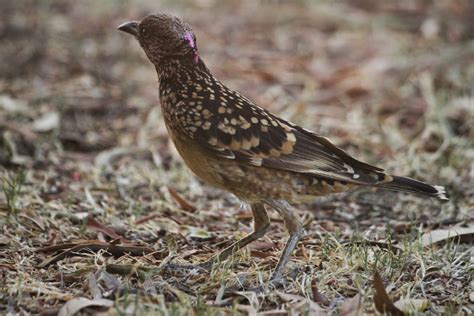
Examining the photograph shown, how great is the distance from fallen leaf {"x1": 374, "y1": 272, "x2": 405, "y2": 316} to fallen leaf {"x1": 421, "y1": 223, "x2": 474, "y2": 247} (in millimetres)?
1078

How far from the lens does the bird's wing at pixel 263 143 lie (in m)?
4.69

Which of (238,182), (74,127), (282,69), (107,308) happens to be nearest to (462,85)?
(282,69)

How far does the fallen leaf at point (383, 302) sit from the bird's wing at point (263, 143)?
0.83 meters

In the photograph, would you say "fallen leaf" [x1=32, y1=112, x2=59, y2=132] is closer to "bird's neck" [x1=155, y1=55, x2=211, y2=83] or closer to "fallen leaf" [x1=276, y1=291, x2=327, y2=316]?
"bird's neck" [x1=155, y1=55, x2=211, y2=83]

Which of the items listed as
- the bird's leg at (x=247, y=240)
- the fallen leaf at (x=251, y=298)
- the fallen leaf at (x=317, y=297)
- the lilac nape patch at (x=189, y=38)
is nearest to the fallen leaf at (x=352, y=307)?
the fallen leaf at (x=317, y=297)

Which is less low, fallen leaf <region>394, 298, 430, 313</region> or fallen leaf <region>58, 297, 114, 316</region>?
fallen leaf <region>394, 298, 430, 313</region>

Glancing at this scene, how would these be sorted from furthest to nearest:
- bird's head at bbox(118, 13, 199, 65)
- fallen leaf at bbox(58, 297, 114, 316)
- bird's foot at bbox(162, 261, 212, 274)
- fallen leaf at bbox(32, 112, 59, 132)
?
fallen leaf at bbox(32, 112, 59, 132) → bird's head at bbox(118, 13, 199, 65) → bird's foot at bbox(162, 261, 212, 274) → fallen leaf at bbox(58, 297, 114, 316)

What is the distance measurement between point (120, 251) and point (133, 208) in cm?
94

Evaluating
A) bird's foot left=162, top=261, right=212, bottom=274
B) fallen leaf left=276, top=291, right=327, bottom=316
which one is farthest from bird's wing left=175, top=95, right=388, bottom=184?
fallen leaf left=276, top=291, right=327, bottom=316

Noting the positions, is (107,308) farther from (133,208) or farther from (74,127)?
(74,127)

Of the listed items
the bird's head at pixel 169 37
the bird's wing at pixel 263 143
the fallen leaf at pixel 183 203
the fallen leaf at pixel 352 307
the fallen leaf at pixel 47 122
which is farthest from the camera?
the fallen leaf at pixel 47 122

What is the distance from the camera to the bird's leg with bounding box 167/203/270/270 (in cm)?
458

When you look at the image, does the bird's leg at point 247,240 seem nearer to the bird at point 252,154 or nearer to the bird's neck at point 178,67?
the bird at point 252,154

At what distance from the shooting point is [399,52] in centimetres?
948
